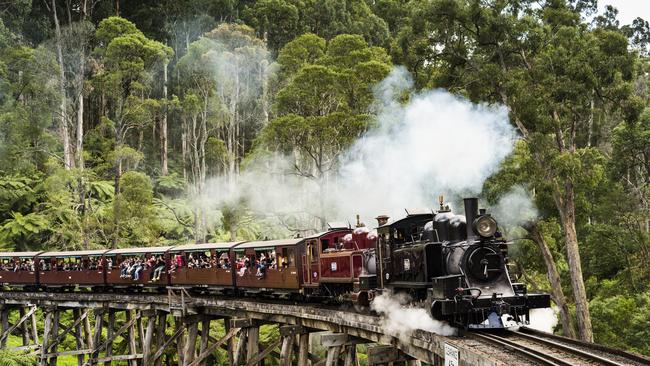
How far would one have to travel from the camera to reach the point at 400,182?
26.5 metres

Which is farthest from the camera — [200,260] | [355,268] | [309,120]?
[309,120]

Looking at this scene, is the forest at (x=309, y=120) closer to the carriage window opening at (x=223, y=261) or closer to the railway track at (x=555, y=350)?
the carriage window opening at (x=223, y=261)

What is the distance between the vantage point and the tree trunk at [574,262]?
72.2 ft

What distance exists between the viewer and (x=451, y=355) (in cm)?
1076

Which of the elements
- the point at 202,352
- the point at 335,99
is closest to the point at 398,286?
the point at 202,352

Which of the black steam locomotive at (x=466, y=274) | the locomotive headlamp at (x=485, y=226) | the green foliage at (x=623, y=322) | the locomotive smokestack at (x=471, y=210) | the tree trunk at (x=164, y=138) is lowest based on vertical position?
the green foliage at (x=623, y=322)

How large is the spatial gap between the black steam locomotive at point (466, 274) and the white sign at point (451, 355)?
779 mm

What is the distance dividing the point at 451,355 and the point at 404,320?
7.78 feet

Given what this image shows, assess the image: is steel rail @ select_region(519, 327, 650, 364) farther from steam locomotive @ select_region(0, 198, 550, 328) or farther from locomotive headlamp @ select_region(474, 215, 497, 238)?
locomotive headlamp @ select_region(474, 215, 497, 238)

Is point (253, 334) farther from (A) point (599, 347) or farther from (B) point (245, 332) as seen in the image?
(A) point (599, 347)

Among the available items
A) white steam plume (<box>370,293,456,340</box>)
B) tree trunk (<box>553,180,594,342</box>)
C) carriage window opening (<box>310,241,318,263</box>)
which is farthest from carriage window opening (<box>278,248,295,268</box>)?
tree trunk (<box>553,180,594,342</box>)

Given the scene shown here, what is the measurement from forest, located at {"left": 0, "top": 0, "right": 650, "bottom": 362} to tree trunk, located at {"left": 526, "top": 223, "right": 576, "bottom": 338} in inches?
2.6

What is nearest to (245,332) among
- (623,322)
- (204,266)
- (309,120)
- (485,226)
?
(204,266)

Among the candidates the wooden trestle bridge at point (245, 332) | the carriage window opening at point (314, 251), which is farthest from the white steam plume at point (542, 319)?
the carriage window opening at point (314, 251)
